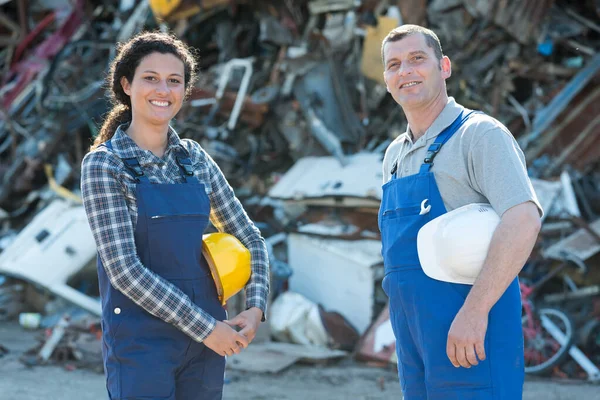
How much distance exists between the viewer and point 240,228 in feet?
9.02

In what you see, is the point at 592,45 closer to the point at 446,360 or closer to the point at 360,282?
the point at 360,282

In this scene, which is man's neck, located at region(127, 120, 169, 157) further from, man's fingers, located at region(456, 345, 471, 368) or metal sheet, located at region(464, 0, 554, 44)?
metal sheet, located at region(464, 0, 554, 44)

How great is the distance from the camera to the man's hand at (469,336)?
2125 millimetres

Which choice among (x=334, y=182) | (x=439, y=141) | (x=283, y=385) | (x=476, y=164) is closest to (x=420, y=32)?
(x=439, y=141)

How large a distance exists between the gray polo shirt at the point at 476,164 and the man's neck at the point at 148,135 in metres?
0.83

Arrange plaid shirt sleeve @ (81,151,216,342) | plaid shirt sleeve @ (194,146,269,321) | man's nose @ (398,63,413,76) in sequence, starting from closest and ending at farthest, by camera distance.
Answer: plaid shirt sleeve @ (81,151,216,342), man's nose @ (398,63,413,76), plaid shirt sleeve @ (194,146,269,321)

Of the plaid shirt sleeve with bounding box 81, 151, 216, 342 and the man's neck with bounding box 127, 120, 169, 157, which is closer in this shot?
the plaid shirt sleeve with bounding box 81, 151, 216, 342

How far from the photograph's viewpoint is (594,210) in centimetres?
790

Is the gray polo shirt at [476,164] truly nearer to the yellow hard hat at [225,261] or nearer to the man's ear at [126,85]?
the yellow hard hat at [225,261]

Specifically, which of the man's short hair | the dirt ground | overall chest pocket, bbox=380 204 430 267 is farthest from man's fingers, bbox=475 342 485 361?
the dirt ground

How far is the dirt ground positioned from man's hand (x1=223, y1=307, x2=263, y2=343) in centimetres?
319

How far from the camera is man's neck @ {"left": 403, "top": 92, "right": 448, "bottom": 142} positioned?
2496 mm

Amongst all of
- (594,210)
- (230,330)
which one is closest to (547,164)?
(594,210)

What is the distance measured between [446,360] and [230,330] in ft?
2.22
